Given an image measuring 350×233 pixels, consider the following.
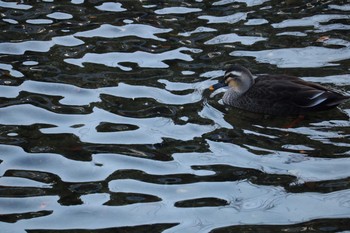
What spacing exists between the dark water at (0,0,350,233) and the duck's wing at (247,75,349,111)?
0.64 ft

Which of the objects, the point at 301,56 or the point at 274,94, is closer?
the point at 274,94

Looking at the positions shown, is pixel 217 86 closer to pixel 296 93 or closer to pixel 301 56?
pixel 296 93

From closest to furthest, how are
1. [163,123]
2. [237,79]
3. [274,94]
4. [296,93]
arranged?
[163,123] < [296,93] < [274,94] < [237,79]

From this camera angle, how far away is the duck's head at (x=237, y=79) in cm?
1106

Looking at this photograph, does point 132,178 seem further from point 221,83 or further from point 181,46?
point 181,46

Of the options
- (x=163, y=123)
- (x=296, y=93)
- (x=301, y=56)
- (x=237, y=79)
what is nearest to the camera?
(x=163, y=123)

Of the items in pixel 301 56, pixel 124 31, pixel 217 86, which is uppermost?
pixel 124 31

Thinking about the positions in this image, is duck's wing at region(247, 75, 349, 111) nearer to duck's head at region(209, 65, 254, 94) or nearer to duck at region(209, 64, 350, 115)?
duck at region(209, 64, 350, 115)

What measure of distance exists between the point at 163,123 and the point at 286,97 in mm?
1680

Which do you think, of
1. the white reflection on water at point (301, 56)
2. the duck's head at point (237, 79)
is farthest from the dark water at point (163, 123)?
the duck's head at point (237, 79)

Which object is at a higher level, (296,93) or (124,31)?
(124,31)

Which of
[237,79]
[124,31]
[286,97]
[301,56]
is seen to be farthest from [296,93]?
[124,31]

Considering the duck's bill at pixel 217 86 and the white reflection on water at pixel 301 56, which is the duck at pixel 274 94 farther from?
the white reflection on water at pixel 301 56

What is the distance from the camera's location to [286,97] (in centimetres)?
1059
